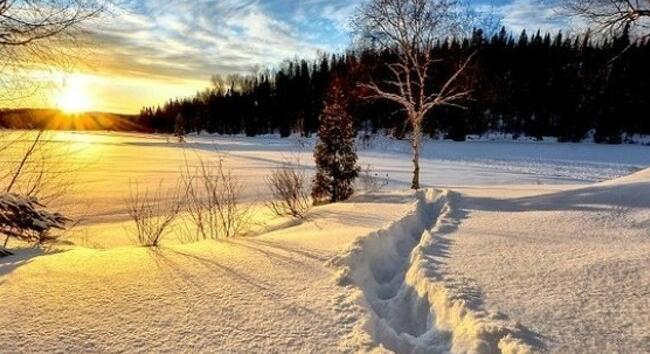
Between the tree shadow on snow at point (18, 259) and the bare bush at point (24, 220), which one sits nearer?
the tree shadow on snow at point (18, 259)

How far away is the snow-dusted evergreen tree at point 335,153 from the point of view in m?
11.3

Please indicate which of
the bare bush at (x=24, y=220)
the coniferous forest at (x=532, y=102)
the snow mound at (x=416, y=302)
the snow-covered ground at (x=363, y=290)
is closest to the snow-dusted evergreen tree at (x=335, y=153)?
the snow-covered ground at (x=363, y=290)

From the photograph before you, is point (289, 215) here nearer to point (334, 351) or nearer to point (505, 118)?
point (334, 351)

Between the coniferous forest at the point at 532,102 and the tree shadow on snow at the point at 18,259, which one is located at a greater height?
the coniferous forest at the point at 532,102

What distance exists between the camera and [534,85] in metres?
44.0

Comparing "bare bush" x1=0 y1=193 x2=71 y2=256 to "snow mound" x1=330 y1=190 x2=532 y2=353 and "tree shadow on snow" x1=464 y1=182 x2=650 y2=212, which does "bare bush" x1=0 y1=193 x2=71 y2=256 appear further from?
"tree shadow on snow" x1=464 y1=182 x2=650 y2=212

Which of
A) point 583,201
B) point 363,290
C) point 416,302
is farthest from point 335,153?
point 416,302

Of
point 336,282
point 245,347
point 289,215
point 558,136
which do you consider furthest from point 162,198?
point 558,136

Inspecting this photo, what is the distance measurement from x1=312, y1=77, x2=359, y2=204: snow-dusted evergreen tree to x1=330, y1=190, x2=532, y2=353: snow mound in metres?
5.40

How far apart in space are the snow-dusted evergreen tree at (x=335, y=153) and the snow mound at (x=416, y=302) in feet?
17.7

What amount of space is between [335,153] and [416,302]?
773 cm

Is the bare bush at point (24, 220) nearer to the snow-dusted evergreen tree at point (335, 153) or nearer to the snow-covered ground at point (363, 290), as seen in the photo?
the snow-covered ground at point (363, 290)

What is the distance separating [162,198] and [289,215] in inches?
176

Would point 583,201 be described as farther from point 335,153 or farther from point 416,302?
point 335,153
